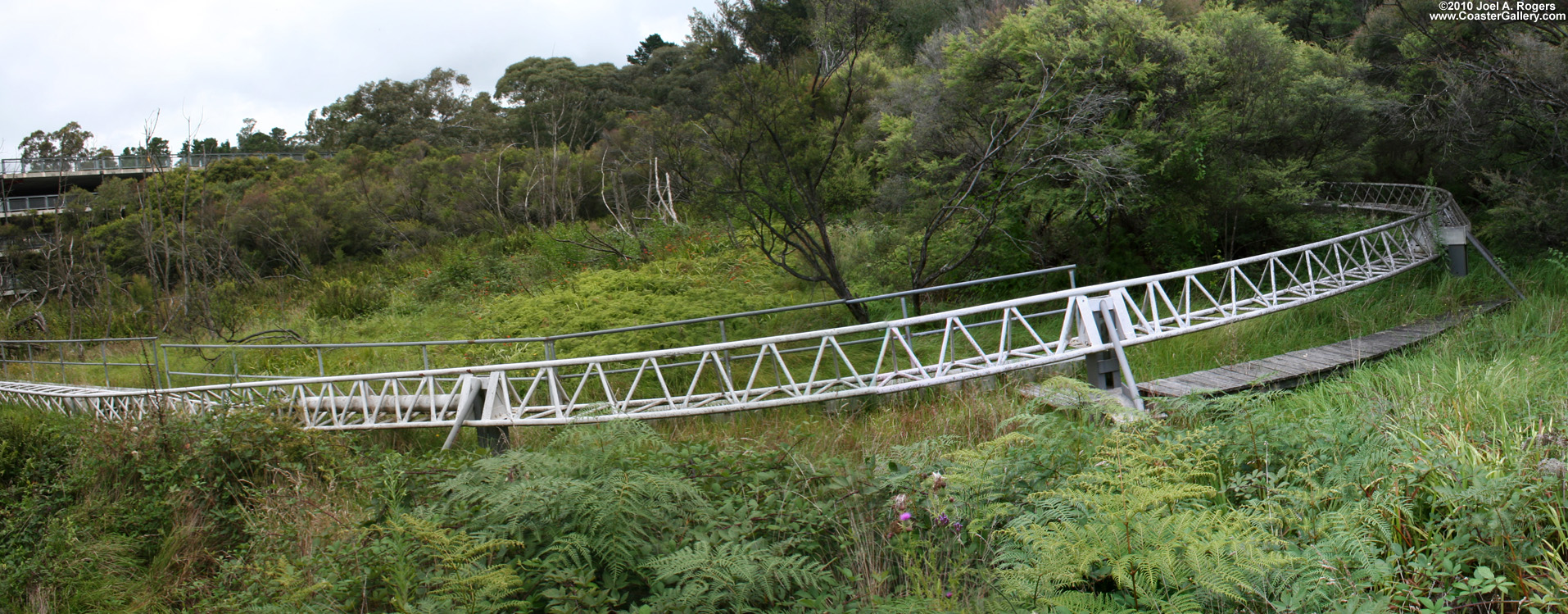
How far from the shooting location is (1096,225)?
14617 millimetres

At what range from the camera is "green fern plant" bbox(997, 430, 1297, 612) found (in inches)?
107

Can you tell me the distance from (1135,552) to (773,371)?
727 cm

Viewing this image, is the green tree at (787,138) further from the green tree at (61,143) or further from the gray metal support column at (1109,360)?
the green tree at (61,143)

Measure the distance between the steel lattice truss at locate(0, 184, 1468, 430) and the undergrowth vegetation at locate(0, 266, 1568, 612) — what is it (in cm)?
136

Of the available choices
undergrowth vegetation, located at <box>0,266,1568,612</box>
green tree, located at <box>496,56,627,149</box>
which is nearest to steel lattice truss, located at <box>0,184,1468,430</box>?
undergrowth vegetation, located at <box>0,266,1568,612</box>

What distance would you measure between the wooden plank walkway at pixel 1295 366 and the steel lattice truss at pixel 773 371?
1.74 ft

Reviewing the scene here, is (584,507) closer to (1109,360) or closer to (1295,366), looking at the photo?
(1109,360)

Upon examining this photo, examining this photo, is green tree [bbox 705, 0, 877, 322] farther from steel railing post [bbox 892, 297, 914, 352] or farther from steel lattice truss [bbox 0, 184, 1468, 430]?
steel lattice truss [bbox 0, 184, 1468, 430]

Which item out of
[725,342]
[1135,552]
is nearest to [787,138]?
[725,342]

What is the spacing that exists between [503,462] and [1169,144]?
11932 millimetres

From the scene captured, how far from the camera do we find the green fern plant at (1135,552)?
2719 mm

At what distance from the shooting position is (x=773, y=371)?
1007 cm

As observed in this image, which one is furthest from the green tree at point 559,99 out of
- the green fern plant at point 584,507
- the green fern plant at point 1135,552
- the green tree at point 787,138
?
the green fern plant at point 1135,552

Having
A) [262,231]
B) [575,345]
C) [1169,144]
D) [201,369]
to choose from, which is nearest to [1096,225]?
[1169,144]
